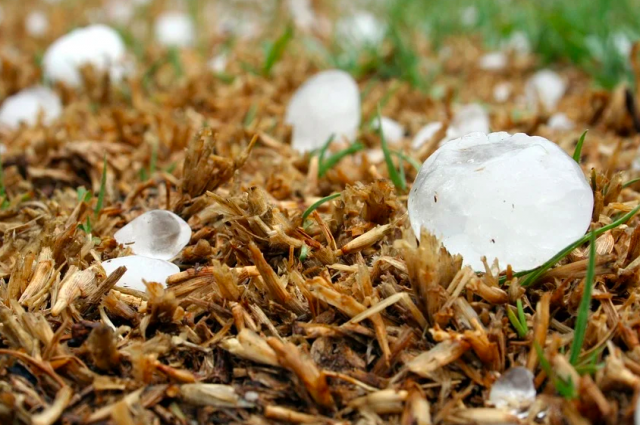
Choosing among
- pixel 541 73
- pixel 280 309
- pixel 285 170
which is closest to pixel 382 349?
pixel 280 309

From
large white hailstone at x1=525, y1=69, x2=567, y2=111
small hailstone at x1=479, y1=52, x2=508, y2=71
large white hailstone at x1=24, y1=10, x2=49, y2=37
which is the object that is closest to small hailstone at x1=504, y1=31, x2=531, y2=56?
small hailstone at x1=479, y1=52, x2=508, y2=71

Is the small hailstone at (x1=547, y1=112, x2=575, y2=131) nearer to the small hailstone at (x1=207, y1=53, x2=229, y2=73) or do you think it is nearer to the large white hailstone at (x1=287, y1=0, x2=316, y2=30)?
the small hailstone at (x1=207, y1=53, x2=229, y2=73)

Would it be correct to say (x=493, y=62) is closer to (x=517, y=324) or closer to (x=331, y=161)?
(x=331, y=161)

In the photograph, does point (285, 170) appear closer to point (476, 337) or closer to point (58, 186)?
point (58, 186)

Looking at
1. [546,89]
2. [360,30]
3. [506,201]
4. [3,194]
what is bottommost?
[546,89]

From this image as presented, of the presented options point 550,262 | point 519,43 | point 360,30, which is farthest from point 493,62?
point 550,262

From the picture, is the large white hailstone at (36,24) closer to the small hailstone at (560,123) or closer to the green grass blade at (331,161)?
the green grass blade at (331,161)

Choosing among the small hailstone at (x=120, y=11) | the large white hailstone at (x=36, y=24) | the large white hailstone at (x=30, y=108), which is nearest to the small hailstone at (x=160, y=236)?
the large white hailstone at (x=30, y=108)
